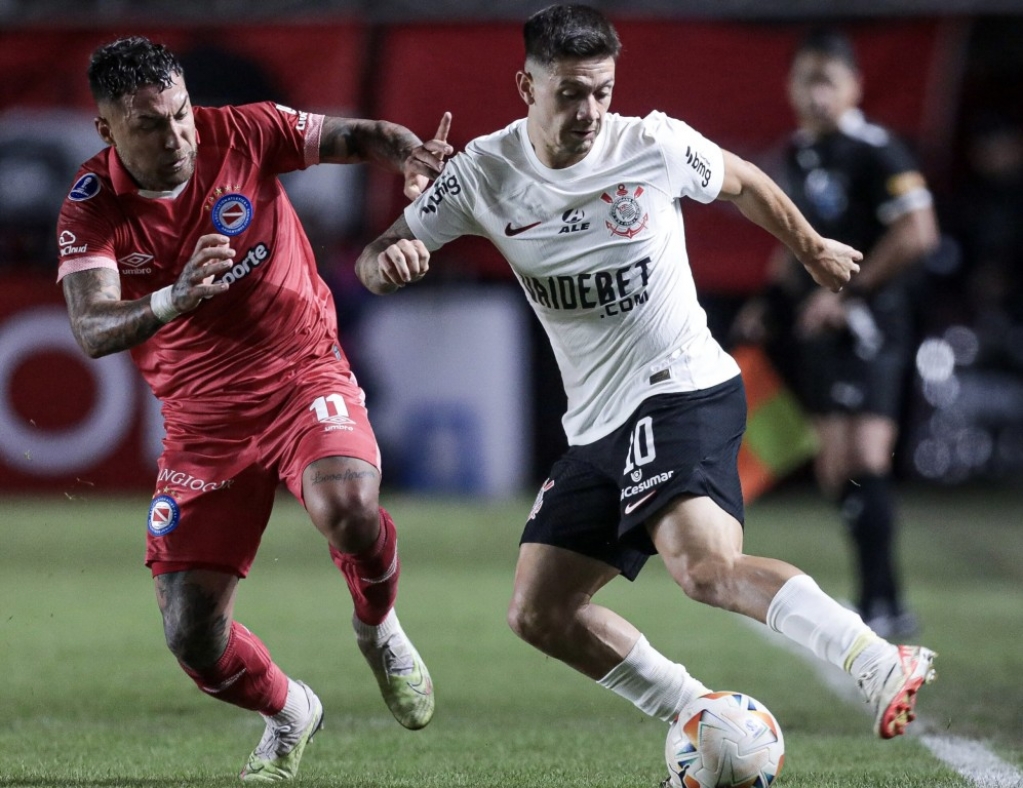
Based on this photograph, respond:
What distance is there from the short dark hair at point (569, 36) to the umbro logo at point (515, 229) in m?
0.49

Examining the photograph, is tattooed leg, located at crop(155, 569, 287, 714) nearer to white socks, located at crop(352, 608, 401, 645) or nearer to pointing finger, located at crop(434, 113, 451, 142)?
white socks, located at crop(352, 608, 401, 645)

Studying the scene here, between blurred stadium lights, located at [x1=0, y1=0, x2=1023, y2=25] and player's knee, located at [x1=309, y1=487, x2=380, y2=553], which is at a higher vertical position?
blurred stadium lights, located at [x1=0, y1=0, x2=1023, y2=25]

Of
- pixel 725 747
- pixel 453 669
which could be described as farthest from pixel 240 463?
pixel 453 669

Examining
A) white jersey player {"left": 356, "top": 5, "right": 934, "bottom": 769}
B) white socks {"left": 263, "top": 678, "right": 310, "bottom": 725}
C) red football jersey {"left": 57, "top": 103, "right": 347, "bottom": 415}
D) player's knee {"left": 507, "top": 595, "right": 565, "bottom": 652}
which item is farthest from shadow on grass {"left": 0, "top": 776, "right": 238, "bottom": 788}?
red football jersey {"left": 57, "top": 103, "right": 347, "bottom": 415}

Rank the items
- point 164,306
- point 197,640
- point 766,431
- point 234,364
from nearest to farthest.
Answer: point 164,306 → point 197,640 → point 234,364 → point 766,431

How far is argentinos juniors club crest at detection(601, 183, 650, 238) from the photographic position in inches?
190

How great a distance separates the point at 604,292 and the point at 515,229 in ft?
1.12

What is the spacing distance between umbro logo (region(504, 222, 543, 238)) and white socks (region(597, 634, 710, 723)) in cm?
133

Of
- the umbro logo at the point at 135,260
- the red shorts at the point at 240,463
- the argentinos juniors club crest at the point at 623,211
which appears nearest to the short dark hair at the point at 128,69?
the umbro logo at the point at 135,260

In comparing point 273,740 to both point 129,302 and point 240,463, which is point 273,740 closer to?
point 240,463

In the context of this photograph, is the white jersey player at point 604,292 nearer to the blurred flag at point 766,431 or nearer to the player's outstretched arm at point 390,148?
the player's outstretched arm at point 390,148

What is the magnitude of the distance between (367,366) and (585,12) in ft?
30.6

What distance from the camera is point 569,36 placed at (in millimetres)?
4688

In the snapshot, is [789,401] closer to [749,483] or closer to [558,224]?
[749,483]
